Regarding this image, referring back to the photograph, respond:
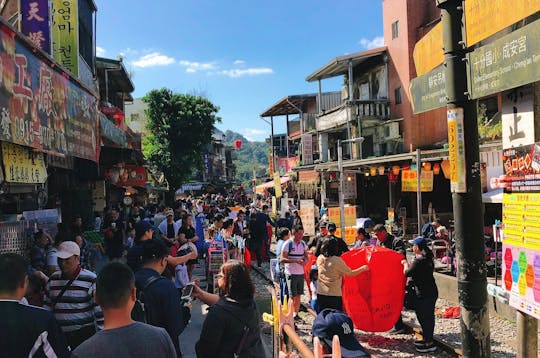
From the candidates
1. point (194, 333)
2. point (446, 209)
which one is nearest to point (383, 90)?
point (446, 209)

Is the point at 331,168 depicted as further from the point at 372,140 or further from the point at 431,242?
the point at 431,242

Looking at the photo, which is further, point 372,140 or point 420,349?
→ point 372,140

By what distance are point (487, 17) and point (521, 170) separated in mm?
1334

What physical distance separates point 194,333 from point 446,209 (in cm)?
1635

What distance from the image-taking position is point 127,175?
17797 millimetres

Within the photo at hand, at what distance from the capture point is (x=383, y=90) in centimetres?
2367

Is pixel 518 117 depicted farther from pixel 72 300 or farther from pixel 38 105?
pixel 38 105

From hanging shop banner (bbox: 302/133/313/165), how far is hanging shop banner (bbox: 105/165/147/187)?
45.6ft

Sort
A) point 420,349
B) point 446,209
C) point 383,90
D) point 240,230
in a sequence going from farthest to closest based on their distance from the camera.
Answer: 1. point 383,90
2. point 446,209
3. point 240,230
4. point 420,349

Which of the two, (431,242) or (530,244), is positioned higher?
(530,244)

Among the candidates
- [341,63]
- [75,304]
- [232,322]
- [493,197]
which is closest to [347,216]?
[493,197]

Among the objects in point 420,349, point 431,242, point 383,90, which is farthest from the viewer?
point 383,90

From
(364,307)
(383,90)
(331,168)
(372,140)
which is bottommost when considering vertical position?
(364,307)

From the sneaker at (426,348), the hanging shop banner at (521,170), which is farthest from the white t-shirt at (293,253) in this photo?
the hanging shop banner at (521,170)
